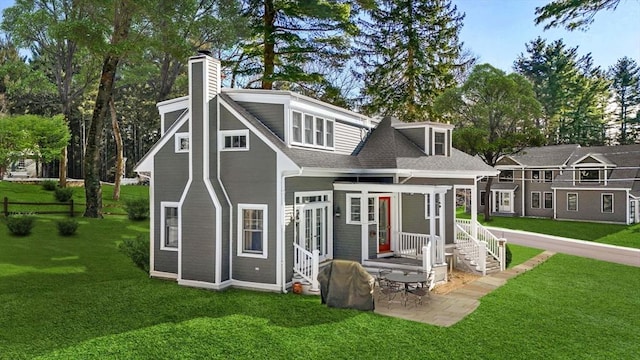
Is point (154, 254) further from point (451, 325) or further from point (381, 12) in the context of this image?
point (381, 12)

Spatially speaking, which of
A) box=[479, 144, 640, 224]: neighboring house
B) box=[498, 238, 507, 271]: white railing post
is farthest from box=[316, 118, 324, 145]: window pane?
box=[479, 144, 640, 224]: neighboring house

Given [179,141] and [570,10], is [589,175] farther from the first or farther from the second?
[179,141]

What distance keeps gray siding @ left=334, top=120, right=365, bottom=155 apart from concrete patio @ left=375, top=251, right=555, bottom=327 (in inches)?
244

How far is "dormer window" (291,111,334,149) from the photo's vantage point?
42.7 feet

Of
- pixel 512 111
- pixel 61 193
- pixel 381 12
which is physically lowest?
pixel 61 193

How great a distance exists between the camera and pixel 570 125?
52.6 metres

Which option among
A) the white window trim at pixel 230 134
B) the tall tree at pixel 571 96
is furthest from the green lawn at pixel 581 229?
the white window trim at pixel 230 134

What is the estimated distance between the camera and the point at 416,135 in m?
17.5

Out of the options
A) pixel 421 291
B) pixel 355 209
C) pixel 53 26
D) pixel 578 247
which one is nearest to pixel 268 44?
pixel 53 26

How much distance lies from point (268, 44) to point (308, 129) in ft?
32.9

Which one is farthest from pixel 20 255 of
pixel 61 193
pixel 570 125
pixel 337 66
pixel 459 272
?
pixel 570 125

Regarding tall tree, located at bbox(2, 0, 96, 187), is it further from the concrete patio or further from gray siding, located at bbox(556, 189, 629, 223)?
gray siding, located at bbox(556, 189, 629, 223)

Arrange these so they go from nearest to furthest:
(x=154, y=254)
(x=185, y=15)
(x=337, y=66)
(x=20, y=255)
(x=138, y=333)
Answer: (x=138, y=333) < (x=154, y=254) < (x=20, y=255) < (x=185, y=15) < (x=337, y=66)

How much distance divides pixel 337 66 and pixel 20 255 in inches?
710
